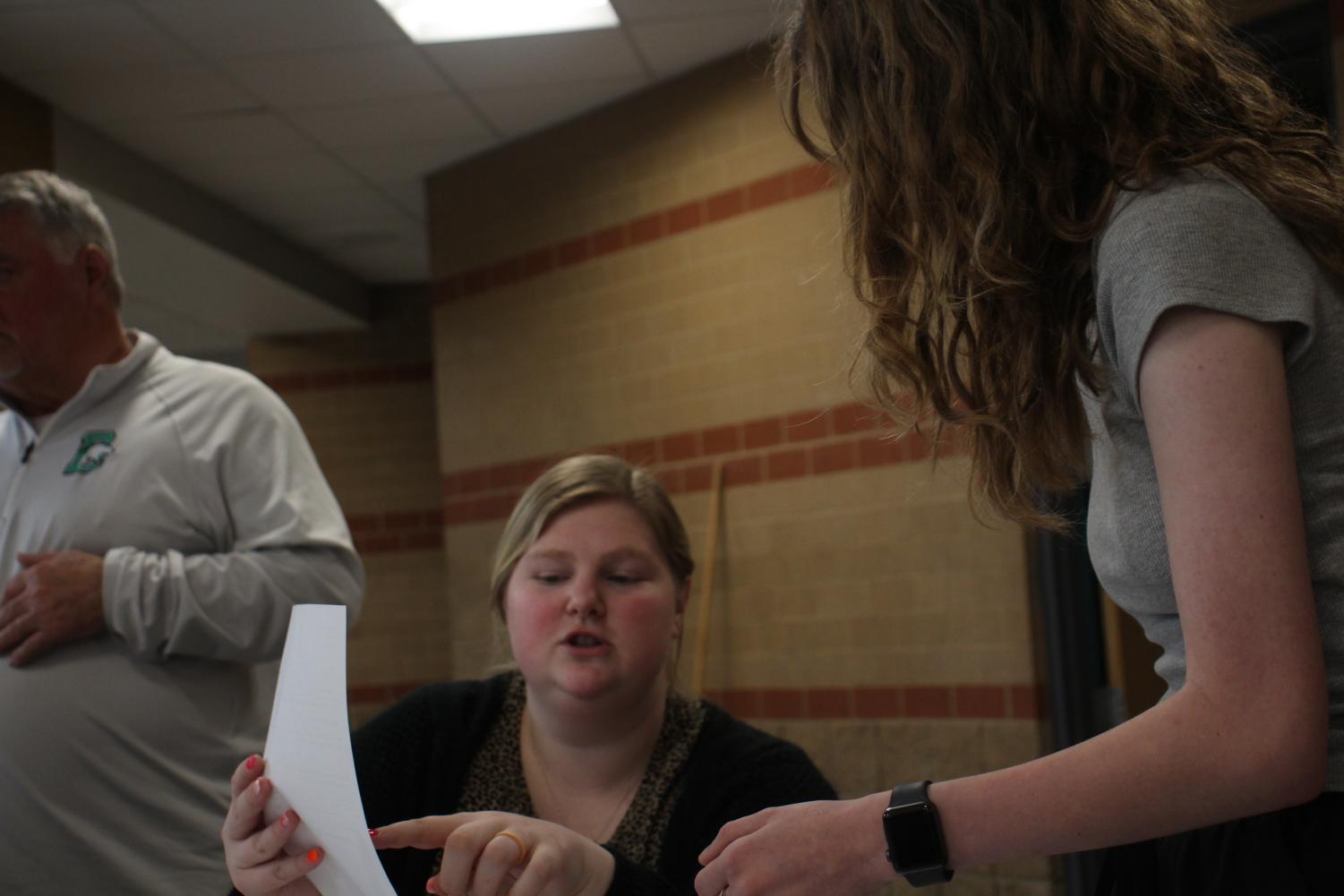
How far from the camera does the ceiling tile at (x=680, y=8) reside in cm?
481

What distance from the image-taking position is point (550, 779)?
1998 millimetres

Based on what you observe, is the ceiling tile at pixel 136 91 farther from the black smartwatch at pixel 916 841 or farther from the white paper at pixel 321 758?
the black smartwatch at pixel 916 841

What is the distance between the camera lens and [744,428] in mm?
5246

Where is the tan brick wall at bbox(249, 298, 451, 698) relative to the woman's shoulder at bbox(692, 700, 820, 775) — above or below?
above

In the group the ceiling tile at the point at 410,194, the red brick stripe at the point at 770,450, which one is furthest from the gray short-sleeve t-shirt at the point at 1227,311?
the ceiling tile at the point at 410,194

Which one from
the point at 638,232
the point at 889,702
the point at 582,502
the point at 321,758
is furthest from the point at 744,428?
the point at 321,758

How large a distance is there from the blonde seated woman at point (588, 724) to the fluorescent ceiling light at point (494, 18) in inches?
127

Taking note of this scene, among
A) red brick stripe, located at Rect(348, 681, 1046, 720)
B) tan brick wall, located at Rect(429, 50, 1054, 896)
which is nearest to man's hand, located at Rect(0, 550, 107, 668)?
tan brick wall, located at Rect(429, 50, 1054, 896)

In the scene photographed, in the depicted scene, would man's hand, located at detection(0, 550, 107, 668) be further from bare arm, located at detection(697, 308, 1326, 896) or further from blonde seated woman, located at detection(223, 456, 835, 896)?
bare arm, located at detection(697, 308, 1326, 896)

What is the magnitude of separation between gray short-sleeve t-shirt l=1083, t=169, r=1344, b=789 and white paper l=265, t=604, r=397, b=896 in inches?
26.5

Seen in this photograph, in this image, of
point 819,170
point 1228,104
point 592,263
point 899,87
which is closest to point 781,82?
point 899,87

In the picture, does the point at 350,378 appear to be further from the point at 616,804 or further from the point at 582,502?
the point at 616,804

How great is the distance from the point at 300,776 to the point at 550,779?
82 cm

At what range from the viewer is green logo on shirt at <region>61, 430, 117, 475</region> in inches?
95.7
